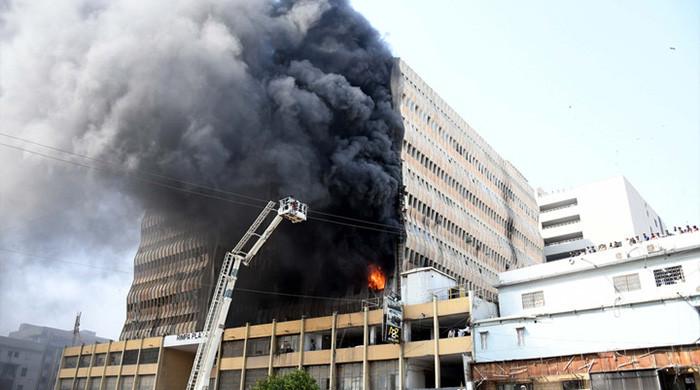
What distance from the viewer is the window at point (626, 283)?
34906 millimetres

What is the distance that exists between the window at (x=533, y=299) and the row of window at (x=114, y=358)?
108 ft

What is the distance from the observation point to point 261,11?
46.8 m

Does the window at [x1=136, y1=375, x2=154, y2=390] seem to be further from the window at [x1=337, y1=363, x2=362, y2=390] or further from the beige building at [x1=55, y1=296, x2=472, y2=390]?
the window at [x1=337, y1=363, x2=362, y2=390]

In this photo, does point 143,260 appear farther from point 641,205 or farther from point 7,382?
point 641,205

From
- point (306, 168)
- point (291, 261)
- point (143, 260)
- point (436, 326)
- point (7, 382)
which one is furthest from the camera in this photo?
point (7, 382)

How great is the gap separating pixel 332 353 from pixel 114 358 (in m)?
27.2

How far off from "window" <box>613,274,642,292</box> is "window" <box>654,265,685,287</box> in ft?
3.66

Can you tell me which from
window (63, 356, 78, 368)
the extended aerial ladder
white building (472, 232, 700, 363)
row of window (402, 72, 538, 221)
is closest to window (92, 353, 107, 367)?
window (63, 356, 78, 368)

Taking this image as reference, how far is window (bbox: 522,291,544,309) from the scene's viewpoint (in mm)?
38719

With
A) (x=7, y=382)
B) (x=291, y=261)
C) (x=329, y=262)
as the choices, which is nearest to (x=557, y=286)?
(x=329, y=262)

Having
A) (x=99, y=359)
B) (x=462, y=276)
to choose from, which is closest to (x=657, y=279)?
(x=462, y=276)

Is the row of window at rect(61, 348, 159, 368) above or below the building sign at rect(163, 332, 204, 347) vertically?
below

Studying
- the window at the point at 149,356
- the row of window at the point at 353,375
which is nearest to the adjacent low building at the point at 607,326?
the row of window at the point at 353,375

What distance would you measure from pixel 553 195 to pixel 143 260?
214 ft
